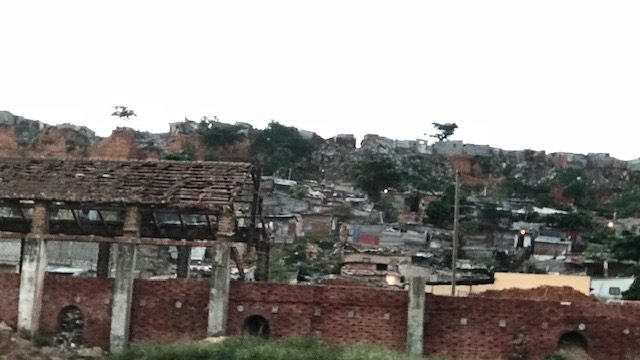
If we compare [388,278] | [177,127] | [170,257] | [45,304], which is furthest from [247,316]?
[177,127]

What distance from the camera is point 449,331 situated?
1859 centimetres

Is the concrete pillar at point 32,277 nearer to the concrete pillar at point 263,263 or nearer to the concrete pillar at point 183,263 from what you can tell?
the concrete pillar at point 183,263

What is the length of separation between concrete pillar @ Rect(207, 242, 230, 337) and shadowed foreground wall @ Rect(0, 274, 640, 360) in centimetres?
27

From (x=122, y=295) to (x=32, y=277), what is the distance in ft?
8.25

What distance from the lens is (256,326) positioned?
19656mm

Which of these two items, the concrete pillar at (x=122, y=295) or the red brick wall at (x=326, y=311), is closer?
the red brick wall at (x=326, y=311)

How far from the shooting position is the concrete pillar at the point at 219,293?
19.0 meters

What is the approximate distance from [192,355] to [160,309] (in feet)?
9.60

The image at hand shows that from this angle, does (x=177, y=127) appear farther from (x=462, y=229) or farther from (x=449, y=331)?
(x=449, y=331)

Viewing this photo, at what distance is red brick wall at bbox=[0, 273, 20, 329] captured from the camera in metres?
19.9

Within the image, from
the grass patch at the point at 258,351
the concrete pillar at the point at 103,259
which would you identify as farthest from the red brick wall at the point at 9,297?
the grass patch at the point at 258,351

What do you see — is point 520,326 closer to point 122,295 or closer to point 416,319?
point 416,319

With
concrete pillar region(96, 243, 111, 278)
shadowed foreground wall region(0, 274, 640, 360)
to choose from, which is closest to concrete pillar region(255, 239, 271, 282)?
shadowed foreground wall region(0, 274, 640, 360)

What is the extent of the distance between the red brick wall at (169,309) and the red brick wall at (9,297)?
10.4ft
